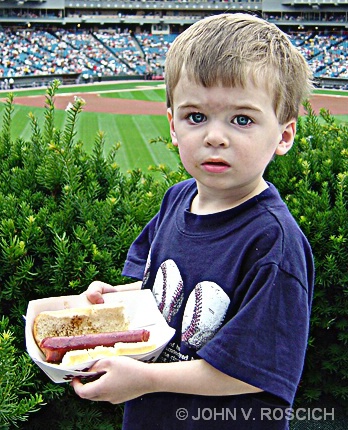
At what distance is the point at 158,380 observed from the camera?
1.77 m

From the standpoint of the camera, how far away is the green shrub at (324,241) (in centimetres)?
354

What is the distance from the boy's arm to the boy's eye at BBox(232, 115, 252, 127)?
722 mm

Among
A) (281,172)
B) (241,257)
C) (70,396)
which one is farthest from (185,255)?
(281,172)

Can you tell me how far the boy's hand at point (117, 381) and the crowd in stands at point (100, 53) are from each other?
39375 millimetres

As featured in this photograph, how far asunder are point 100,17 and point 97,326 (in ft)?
231

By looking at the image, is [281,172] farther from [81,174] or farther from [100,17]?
[100,17]

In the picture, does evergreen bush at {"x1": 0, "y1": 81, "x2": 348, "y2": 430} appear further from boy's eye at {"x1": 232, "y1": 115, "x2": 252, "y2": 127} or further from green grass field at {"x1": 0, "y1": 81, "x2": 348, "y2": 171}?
green grass field at {"x1": 0, "y1": 81, "x2": 348, "y2": 171}

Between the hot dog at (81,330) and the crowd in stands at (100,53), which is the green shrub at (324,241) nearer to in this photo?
the hot dog at (81,330)

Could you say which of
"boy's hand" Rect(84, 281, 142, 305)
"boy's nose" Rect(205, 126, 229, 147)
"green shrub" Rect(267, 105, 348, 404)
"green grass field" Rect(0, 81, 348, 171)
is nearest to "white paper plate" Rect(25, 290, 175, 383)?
"boy's hand" Rect(84, 281, 142, 305)

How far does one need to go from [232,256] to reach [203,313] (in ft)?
0.70

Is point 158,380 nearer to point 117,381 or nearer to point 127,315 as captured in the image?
point 117,381

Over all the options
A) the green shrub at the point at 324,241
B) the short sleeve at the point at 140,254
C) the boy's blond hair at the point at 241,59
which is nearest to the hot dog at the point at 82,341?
the short sleeve at the point at 140,254

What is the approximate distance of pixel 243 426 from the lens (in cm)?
191

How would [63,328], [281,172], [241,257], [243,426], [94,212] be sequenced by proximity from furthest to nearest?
[281,172], [94,212], [63,328], [243,426], [241,257]
